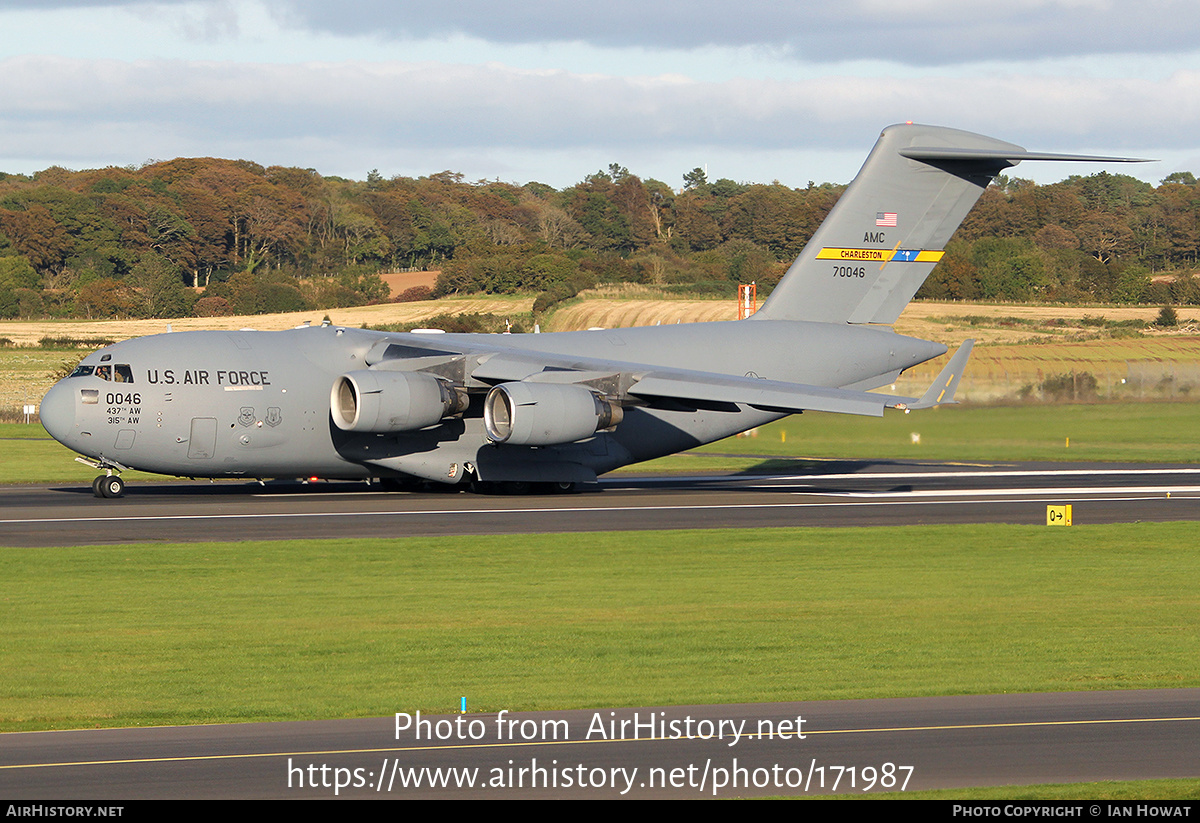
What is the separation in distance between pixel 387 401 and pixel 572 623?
38.7 ft

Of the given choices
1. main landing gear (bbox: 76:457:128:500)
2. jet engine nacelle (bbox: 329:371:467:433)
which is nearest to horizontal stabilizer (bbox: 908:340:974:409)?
jet engine nacelle (bbox: 329:371:467:433)

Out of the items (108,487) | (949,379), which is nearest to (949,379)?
(949,379)

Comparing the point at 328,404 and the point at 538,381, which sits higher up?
the point at 538,381

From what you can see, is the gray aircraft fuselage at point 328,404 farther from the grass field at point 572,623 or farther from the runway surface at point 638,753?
the runway surface at point 638,753

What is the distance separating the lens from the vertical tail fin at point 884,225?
3145cm

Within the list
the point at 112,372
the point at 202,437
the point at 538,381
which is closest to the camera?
the point at 112,372

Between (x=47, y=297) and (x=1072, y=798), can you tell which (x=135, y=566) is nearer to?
(x=1072, y=798)

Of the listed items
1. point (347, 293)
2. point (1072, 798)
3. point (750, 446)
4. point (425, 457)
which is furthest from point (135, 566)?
point (347, 293)

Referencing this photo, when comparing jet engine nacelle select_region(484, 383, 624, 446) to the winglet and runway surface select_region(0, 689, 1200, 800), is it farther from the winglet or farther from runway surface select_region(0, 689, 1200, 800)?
runway surface select_region(0, 689, 1200, 800)

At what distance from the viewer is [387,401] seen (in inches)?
1007

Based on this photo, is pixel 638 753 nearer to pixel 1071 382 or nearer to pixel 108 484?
pixel 108 484

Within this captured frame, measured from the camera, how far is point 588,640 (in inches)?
537

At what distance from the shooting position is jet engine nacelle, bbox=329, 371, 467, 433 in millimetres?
25547

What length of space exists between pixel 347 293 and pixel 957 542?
66.1 meters
